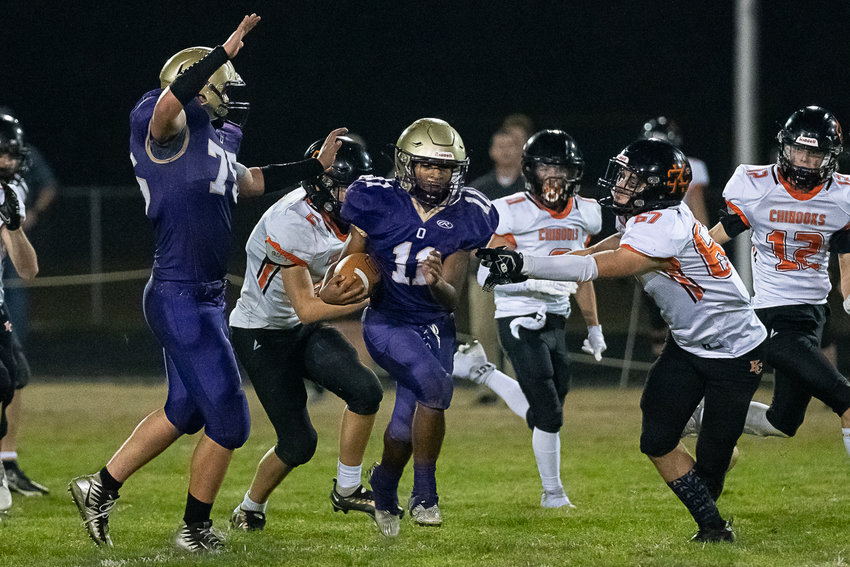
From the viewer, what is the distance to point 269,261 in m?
5.39

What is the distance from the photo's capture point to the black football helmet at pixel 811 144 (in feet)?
18.3

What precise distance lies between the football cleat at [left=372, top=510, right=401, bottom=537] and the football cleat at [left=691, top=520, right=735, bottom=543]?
48.6 inches

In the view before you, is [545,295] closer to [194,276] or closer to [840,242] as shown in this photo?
[840,242]

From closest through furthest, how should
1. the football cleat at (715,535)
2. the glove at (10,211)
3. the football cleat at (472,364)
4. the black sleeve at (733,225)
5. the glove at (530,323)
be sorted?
the football cleat at (715,535)
the glove at (10,211)
the black sleeve at (733,225)
the glove at (530,323)
the football cleat at (472,364)

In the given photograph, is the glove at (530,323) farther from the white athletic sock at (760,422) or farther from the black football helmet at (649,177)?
the black football helmet at (649,177)

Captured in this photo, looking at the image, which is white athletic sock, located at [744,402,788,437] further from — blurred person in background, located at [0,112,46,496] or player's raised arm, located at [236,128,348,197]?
blurred person in background, located at [0,112,46,496]

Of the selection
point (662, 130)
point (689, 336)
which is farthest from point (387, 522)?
point (662, 130)

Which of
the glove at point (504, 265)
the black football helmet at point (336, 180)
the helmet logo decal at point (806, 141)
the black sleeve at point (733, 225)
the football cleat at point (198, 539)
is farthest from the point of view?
the black sleeve at point (733, 225)

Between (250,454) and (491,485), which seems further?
(250,454)

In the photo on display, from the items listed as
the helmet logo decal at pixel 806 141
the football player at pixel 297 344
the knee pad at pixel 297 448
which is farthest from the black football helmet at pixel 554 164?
the knee pad at pixel 297 448

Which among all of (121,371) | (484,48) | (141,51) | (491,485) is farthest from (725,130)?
(491,485)

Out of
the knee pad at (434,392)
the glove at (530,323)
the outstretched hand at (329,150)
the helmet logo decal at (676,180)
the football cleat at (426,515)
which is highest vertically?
the outstretched hand at (329,150)

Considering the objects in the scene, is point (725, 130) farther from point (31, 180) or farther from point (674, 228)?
point (674, 228)

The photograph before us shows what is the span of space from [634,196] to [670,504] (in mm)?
1784
